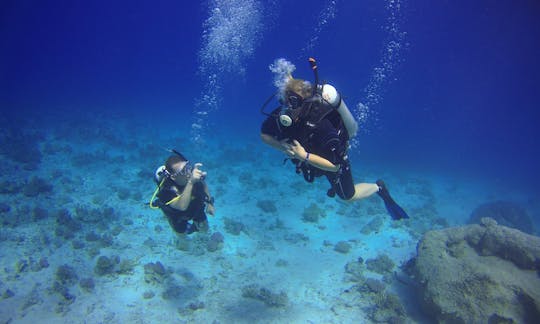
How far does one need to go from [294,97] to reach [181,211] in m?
3.20

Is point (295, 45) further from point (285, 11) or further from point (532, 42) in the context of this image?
point (532, 42)

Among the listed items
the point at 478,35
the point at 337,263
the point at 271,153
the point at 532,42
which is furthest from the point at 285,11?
the point at 337,263

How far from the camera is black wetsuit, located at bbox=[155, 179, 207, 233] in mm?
5055

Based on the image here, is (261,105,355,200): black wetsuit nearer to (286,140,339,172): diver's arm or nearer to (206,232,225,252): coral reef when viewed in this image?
(286,140,339,172): diver's arm

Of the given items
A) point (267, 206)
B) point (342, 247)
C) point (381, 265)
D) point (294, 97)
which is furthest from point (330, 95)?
point (267, 206)

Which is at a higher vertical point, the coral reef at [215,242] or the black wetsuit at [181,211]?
the coral reef at [215,242]

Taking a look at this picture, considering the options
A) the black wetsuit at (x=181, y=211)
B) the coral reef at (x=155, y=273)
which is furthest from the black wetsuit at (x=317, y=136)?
the coral reef at (x=155, y=273)

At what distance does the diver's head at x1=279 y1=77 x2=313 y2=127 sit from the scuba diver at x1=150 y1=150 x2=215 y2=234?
169 cm

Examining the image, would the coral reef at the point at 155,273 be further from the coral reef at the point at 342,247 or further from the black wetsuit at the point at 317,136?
the coral reef at the point at 342,247

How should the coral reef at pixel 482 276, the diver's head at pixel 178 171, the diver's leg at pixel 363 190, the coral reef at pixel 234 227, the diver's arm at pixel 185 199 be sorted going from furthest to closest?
the coral reef at pixel 234 227, the coral reef at pixel 482 276, the diver's leg at pixel 363 190, the diver's head at pixel 178 171, the diver's arm at pixel 185 199

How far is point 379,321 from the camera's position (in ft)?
23.3

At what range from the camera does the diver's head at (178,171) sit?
4922 mm

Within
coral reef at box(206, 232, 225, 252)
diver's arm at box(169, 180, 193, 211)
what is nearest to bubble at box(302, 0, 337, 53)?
coral reef at box(206, 232, 225, 252)

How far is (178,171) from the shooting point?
4910 mm
